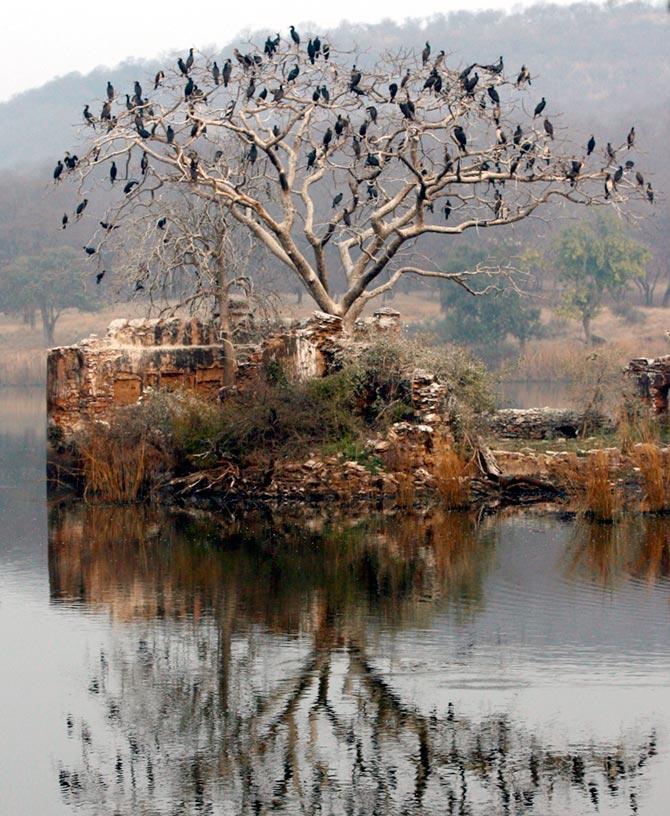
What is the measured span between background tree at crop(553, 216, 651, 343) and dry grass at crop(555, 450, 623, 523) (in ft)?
137

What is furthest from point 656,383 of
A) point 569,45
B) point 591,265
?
point 569,45

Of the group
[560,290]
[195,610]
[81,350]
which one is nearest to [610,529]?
[195,610]

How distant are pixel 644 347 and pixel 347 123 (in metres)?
36.3

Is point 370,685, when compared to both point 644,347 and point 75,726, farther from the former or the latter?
point 644,347

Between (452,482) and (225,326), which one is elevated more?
(225,326)

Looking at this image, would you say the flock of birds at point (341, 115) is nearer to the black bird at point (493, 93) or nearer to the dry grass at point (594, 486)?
the black bird at point (493, 93)

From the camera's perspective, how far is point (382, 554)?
15977 mm

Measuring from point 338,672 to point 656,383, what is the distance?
14702 millimetres

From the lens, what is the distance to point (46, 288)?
7056cm

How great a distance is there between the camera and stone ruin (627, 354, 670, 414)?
80.3 ft

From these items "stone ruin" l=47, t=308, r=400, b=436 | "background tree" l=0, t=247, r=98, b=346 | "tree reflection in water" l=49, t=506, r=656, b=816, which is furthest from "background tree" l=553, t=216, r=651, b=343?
"tree reflection in water" l=49, t=506, r=656, b=816

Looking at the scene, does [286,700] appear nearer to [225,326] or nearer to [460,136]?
[460,136]

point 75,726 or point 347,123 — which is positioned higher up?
point 347,123

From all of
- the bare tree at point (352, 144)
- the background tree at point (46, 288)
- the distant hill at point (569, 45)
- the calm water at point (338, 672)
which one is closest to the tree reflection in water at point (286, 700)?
the calm water at point (338, 672)
